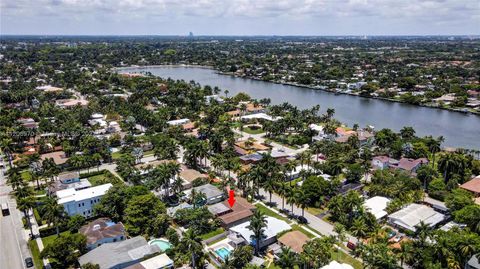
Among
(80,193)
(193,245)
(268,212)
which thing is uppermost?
(193,245)

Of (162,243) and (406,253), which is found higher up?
(406,253)

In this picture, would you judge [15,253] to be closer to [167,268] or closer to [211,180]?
[167,268]

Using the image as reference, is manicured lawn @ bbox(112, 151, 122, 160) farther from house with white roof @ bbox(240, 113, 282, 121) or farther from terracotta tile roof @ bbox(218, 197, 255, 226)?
house with white roof @ bbox(240, 113, 282, 121)

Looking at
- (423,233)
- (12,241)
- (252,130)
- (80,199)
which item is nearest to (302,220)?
(423,233)

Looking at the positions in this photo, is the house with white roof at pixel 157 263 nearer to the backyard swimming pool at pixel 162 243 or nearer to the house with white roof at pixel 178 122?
the backyard swimming pool at pixel 162 243

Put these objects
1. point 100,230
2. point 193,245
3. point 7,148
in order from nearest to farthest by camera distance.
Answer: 1. point 193,245
2. point 100,230
3. point 7,148

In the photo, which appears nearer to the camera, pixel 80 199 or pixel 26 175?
pixel 80 199

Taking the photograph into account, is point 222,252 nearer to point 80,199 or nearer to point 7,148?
point 80,199
